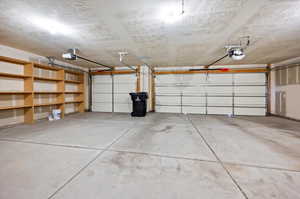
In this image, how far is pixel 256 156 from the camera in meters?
1.96

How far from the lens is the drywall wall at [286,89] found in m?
4.62

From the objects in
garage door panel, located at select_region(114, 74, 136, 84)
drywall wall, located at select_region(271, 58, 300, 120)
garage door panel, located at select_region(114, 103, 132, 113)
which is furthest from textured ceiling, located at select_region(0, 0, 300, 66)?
garage door panel, located at select_region(114, 103, 132, 113)

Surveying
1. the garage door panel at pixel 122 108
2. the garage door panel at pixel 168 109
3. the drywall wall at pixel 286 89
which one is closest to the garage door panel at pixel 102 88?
the garage door panel at pixel 122 108

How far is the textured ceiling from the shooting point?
1979 mm

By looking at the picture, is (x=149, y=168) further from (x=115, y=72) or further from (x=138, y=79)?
(x=115, y=72)

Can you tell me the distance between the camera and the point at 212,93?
630 centimetres

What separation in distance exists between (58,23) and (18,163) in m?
2.58

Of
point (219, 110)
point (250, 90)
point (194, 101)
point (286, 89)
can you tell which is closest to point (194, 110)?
point (194, 101)

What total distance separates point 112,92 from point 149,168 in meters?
6.00

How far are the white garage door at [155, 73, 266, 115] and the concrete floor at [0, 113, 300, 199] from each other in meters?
3.82

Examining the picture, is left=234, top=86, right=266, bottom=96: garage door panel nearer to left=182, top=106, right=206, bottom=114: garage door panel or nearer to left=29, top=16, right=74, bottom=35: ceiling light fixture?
left=182, top=106, right=206, bottom=114: garage door panel

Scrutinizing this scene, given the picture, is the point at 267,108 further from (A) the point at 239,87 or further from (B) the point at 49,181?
(B) the point at 49,181

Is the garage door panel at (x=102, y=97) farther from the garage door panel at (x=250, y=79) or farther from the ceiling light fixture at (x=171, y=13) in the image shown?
the garage door panel at (x=250, y=79)

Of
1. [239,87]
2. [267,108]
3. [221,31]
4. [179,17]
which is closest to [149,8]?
[179,17]
